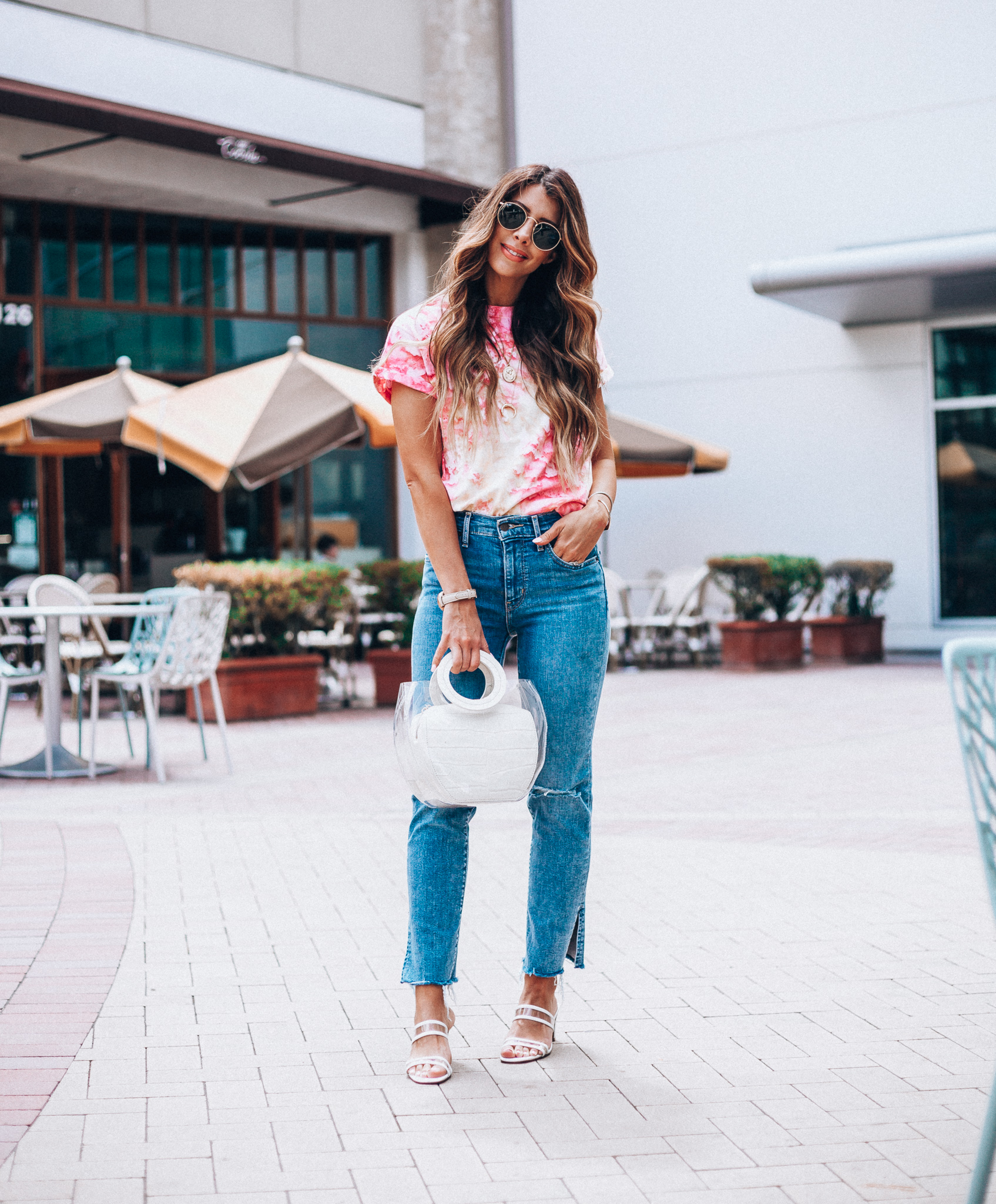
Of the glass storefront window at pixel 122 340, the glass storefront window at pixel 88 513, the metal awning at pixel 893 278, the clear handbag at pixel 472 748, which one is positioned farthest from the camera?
the glass storefront window at pixel 88 513

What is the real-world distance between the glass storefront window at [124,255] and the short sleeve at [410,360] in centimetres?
1273

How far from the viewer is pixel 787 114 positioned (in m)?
16.7

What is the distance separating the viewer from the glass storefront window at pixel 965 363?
52.5 feet

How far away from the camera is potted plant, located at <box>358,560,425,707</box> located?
37.4 feet

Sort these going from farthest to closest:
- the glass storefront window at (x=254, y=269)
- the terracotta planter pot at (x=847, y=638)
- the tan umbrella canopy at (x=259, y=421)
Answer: the glass storefront window at (x=254, y=269)
the terracotta planter pot at (x=847, y=638)
the tan umbrella canopy at (x=259, y=421)

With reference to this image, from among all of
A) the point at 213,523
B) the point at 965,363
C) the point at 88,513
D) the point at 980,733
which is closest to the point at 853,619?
the point at 965,363

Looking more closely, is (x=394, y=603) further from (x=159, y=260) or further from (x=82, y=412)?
(x=159, y=260)

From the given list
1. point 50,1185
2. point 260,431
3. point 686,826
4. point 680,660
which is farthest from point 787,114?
point 50,1185

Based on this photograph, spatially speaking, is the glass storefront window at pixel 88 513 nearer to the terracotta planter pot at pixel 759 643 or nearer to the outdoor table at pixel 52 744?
the terracotta planter pot at pixel 759 643

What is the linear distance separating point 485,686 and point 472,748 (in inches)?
8.1

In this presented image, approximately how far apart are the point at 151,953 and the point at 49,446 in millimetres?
9631

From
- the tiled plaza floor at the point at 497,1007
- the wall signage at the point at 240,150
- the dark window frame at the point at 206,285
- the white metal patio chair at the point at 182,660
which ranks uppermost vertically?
the wall signage at the point at 240,150

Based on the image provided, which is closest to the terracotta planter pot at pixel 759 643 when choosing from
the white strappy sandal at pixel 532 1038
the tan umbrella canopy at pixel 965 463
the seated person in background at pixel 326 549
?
the tan umbrella canopy at pixel 965 463

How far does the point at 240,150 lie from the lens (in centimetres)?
1421
